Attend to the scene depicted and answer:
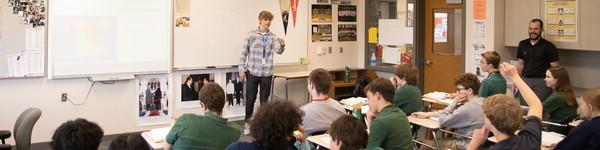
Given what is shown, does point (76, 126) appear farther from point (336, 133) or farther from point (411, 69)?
point (411, 69)

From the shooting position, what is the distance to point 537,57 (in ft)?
21.0

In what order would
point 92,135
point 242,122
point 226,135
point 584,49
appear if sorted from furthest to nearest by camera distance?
point 242,122 < point 584,49 < point 226,135 < point 92,135

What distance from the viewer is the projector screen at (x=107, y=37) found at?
625 cm

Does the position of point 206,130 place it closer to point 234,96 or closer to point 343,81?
point 234,96

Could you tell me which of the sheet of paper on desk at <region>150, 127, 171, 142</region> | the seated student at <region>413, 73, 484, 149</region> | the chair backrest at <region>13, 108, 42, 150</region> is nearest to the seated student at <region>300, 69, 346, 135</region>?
the seated student at <region>413, 73, 484, 149</region>

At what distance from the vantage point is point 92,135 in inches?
94.9

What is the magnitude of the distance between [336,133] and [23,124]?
2754 millimetres

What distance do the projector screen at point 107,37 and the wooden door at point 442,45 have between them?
3.45 meters

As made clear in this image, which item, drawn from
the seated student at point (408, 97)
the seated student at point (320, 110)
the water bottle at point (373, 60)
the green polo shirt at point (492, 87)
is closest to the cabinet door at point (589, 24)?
the green polo shirt at point (492, 87)

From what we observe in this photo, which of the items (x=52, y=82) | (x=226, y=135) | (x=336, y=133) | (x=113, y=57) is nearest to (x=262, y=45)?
(x=113, y=57)

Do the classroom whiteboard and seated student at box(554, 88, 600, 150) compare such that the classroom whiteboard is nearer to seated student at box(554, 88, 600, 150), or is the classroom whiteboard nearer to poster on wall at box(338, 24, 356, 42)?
poster on wall at box(338, 24, 356, 42)

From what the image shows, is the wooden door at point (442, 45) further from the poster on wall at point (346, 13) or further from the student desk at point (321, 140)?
the student desk at point (321, 140)

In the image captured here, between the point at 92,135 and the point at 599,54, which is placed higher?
the point at 599,54

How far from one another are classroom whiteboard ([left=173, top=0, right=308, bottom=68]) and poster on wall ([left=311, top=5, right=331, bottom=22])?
0.30m
